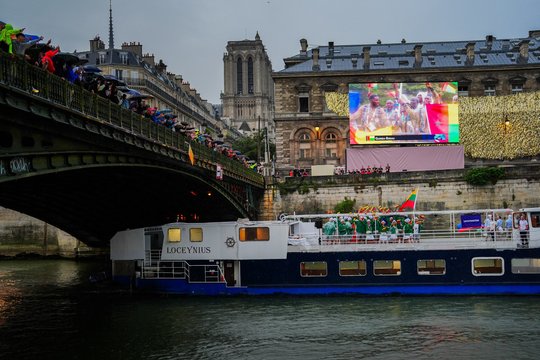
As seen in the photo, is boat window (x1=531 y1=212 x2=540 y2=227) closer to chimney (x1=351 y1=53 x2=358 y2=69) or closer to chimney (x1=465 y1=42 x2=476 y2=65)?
chimney (x1=465 y1=42 x2=476 y2=65)

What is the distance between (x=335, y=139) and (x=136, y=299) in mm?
36984

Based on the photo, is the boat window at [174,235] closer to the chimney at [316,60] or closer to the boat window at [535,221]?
the boat window at [535,221]

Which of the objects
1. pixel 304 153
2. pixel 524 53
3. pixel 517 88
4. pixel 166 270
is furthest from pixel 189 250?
pixel 524 53

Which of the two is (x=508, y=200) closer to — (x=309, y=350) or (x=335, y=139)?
(x=335, y=139)

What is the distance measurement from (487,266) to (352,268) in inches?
251

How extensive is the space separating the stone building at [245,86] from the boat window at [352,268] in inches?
6110

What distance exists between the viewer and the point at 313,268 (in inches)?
1399

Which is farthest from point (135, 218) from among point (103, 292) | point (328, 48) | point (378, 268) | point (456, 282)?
point (328, 48)

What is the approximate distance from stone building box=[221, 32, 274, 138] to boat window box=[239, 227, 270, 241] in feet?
506

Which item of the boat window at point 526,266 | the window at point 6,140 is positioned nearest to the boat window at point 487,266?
the boat window at point 526,266

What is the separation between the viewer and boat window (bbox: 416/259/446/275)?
34.8 meters

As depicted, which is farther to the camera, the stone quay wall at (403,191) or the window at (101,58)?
the window at (101,58)

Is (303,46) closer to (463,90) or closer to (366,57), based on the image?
(366,57)

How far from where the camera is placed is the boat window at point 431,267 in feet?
114
